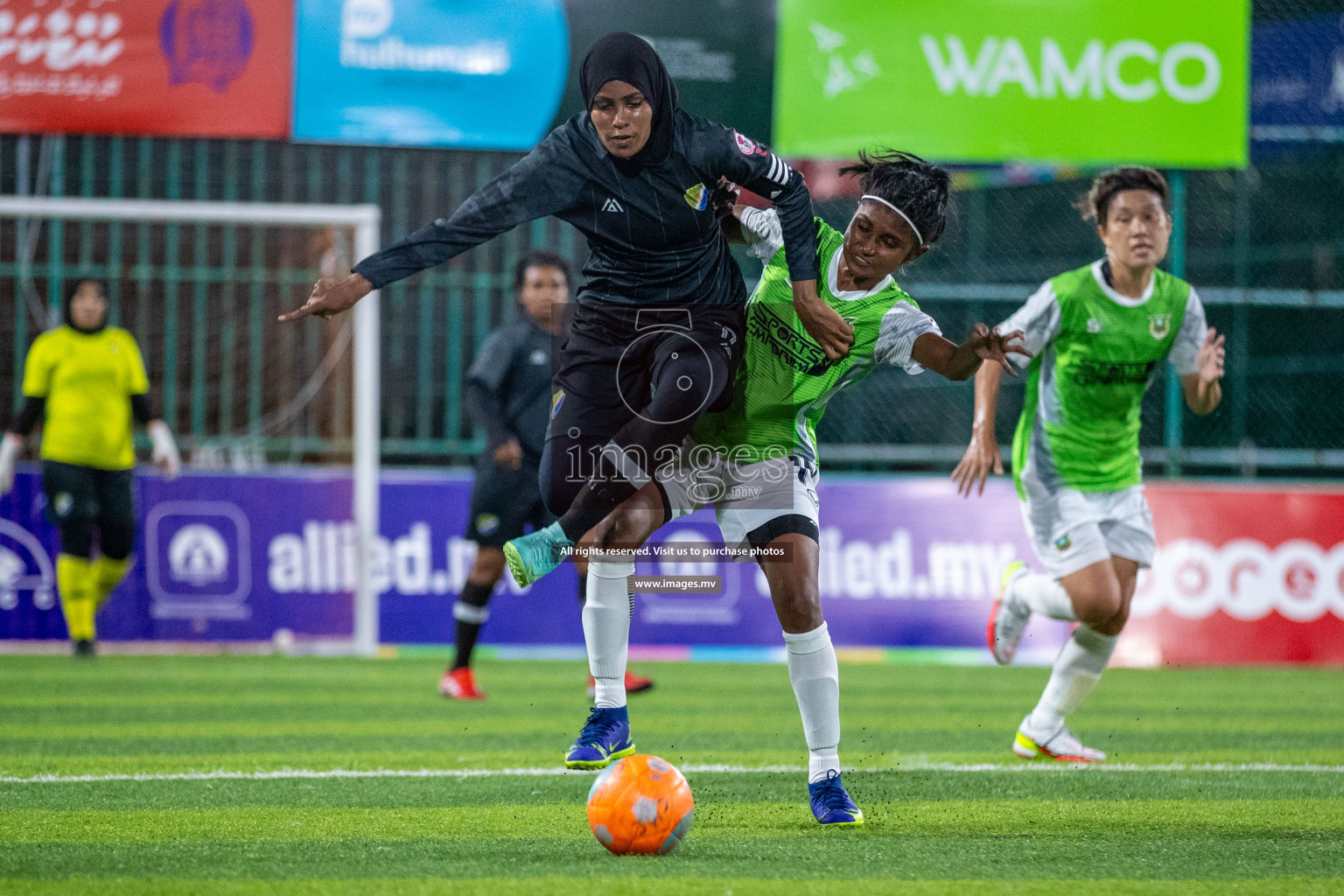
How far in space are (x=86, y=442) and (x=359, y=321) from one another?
1955 mm

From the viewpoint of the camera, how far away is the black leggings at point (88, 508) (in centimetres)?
959

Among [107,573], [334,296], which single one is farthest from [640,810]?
[107,573]

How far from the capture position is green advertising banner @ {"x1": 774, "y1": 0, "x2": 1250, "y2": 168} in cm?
1170

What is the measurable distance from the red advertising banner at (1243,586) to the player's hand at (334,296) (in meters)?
7.53

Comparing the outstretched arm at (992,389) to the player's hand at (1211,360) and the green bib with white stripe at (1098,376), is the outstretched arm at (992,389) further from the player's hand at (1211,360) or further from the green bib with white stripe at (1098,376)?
the player's hand at (1211,360)

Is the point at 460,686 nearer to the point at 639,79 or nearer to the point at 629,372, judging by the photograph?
the point at 629,372

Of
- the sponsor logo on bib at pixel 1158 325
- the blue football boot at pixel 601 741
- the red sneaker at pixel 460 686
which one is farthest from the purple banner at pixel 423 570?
the blue football boot at pixel 601 741

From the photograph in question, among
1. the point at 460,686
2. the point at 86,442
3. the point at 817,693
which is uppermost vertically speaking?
the point at 86,442

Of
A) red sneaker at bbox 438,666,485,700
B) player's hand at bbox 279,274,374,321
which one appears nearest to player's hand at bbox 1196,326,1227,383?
player's hand at bbox 279,274,374,321

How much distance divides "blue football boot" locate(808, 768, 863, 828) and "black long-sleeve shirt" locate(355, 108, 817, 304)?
1.44m

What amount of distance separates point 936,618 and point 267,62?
6.21m

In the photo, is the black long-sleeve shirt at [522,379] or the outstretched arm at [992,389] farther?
the black long-sleeve shirt at [522,379]

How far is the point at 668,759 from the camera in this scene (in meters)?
5.60

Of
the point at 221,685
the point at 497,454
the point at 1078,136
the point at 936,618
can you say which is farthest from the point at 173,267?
the point at 1078,136
